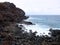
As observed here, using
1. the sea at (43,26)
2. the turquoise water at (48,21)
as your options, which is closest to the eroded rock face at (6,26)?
the sea at (43,26)

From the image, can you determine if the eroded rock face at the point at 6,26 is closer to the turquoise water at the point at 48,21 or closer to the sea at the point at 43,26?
the sea at the point at 43,26

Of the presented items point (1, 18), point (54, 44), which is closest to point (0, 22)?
point (1, 18)

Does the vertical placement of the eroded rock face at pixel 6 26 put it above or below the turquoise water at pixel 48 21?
above

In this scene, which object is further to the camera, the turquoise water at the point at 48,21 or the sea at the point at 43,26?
the turquoise water at the point at 48,21

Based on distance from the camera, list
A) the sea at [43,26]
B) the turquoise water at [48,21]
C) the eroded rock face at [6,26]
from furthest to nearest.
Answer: the turquoise water at [48,21]
the sea at [43,26]
the eroded rock face at [6,26]

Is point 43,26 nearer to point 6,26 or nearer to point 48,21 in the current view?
point 6,26

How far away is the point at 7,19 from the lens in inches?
1642

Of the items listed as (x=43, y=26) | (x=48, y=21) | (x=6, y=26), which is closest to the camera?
(x=6, y=26)

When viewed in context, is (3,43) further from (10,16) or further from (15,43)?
(10,16)

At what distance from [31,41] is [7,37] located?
316cm

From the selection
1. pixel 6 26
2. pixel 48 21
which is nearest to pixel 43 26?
pixel 6 26

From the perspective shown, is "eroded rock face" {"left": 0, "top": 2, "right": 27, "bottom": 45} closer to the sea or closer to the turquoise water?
the sea

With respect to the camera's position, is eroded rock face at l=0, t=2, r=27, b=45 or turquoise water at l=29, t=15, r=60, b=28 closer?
eroded rock face at l=0, t=2, r=27, b=45

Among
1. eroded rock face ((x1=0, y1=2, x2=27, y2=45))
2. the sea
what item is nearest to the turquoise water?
the sea
